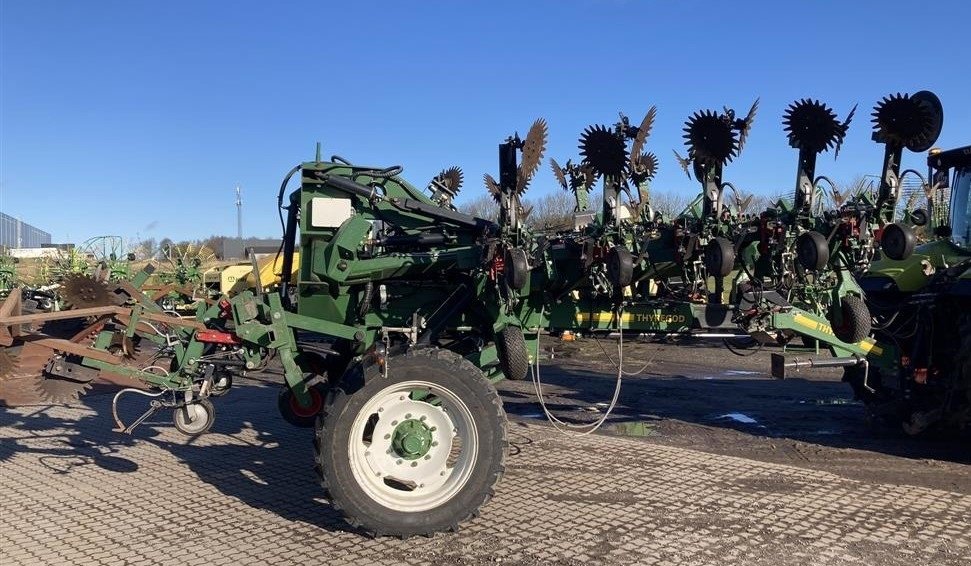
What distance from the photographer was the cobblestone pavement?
4.17 metres

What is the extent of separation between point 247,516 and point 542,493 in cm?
200

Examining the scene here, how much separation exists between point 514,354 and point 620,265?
110 centimetres

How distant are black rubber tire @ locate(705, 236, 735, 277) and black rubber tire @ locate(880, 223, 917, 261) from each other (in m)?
0.97

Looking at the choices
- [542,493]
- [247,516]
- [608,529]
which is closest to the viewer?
[608,529]

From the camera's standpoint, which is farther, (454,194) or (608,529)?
(454,194)

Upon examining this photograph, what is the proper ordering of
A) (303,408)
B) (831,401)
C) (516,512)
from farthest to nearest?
1. (831,401)
2. (303,408)
3. (516,512)

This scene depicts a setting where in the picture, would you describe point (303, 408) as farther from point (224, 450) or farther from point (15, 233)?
point (15, 233)

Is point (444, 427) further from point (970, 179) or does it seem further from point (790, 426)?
point (970, 179)

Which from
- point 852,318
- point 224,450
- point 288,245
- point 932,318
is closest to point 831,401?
point 932,318

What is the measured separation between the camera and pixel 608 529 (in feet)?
14.8

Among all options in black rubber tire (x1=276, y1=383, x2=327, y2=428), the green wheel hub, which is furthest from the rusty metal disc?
the green wheel hub

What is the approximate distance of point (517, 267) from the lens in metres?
4.73

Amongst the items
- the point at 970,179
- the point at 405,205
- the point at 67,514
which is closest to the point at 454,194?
the point at 405,205

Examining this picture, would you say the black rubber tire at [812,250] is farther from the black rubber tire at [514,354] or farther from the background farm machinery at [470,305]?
the black rubber tire at [514,354]
